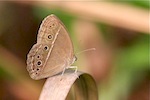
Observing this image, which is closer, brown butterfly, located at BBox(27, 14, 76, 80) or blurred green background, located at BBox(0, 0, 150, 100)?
brown butterfly, located at BBox(27, 14, 76, 80)

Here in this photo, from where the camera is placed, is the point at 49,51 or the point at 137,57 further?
the point at 137,57

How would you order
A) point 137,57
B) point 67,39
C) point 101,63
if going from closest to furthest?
point 67,39, point 137,57, point 101,63

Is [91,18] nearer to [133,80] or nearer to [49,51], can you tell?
[133,80]

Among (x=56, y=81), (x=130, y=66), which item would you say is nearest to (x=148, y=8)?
(x=130, y=66)

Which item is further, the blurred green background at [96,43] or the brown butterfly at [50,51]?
the blurred green background at [96,43]
